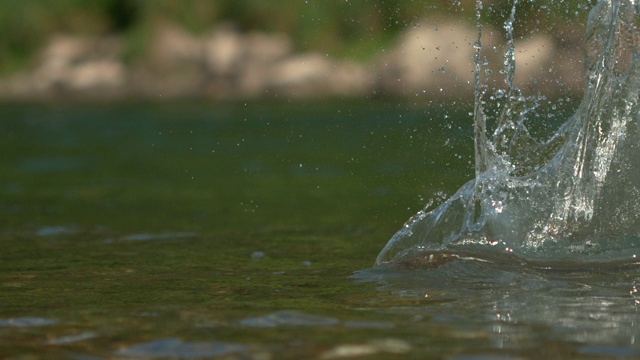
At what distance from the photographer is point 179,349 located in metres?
3.52

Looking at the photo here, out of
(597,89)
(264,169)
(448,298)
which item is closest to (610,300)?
(448,298)

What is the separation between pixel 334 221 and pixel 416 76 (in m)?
17.6

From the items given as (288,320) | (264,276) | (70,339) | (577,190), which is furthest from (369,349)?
(577,190)

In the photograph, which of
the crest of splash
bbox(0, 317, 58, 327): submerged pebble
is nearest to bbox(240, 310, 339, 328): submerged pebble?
bbox(0, 317, 58, 327): submerged pebble

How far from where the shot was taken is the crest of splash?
5.22 meters

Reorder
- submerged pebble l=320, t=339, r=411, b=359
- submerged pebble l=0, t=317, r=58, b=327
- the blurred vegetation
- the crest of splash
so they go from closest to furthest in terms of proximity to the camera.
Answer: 1. submerged pebble l=320, t=339, r=411, b=359
2. submerged pebble l=0, t=317, r=58, b=327
3. the crest of splash
4. the blurred vegetation

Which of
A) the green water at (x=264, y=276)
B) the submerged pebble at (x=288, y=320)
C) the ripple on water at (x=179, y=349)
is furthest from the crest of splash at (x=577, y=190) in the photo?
the ripple on water at (x=179, y=349)

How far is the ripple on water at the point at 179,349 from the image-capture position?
346 cm

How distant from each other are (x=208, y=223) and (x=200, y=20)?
22670mm

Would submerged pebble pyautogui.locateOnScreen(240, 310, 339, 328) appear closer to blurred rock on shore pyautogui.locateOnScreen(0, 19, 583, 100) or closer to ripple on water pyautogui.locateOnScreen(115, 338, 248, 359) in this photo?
ripple on water pyautogui.locateOnScreen(115, 338, 248, 359)

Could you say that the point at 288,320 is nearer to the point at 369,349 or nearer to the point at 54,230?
the point at 369,349

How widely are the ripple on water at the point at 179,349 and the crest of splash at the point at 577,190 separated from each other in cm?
177

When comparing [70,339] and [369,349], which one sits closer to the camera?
[369,349]

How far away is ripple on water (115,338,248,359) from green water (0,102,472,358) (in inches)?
1.5
